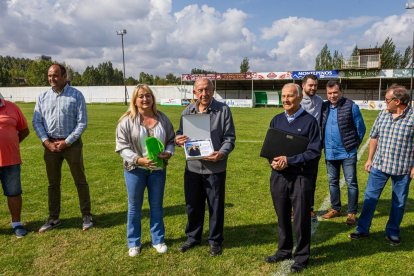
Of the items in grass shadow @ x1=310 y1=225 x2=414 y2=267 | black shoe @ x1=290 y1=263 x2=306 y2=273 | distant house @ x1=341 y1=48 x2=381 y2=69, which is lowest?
grass shadow @ x1=310 y1=225 x2=414 y2=267

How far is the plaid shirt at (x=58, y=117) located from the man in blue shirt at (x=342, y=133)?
11.4 ft

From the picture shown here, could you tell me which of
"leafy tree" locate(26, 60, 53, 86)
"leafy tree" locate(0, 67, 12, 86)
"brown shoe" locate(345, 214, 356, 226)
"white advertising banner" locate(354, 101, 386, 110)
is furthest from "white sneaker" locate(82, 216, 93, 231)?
"leafy tree" locate(0, 67, 12, 86)

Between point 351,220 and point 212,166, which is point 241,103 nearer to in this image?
point 351,220

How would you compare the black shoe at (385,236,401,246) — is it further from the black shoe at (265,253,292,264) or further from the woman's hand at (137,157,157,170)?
the woman's hand at (137,157,157,170)

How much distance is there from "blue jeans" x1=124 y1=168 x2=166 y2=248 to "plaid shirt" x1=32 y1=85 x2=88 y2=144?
1206mm

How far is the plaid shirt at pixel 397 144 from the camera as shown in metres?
3.88

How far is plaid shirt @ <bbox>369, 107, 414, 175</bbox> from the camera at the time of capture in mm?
3879

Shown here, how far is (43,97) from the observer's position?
4.47 metres

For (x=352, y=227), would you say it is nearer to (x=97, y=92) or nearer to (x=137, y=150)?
(x=137, y=150)

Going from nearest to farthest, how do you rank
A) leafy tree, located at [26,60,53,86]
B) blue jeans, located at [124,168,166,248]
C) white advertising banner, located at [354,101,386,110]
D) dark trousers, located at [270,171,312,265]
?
dark trousers, located at [270,171,312,265]
blue jeans, located at [124,168,166,248]
white advertising banner, located at [354,101,386,110]
leafy tree, located at [26,60,53,86]

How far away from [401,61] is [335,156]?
5402 cm

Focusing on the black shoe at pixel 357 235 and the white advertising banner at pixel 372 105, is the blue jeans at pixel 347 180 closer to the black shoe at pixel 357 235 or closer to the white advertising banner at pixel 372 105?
the black shoe at pixel 357 235

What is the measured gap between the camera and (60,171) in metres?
4.61

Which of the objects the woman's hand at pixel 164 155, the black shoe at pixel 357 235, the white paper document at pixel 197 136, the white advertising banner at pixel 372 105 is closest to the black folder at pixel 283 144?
the white paper document at pixel 197 136
